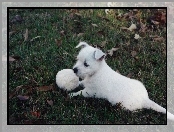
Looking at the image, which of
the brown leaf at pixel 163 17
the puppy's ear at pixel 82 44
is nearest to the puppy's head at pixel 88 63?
the puppy's ear at pixel 82 44

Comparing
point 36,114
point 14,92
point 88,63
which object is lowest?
point 36,114

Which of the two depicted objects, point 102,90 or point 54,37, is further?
point 54,37

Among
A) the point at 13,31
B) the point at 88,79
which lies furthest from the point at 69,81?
the point at 13,31

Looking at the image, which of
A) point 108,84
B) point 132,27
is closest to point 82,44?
point 108,84

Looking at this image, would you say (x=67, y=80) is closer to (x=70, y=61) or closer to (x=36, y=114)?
(x=70, y=61)

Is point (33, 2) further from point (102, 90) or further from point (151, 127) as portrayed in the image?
point (151, 127)
